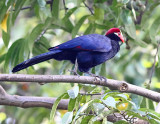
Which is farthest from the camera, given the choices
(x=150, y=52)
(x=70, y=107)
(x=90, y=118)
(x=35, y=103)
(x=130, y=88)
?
(x=150, y=52)

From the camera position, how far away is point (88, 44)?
4148 mm

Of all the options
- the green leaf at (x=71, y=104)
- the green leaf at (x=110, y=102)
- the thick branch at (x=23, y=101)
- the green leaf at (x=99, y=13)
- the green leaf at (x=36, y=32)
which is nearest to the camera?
the green leaf at (x=110, y=102)

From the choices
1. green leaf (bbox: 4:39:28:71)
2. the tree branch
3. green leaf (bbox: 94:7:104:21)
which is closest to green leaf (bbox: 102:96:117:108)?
the tree branch

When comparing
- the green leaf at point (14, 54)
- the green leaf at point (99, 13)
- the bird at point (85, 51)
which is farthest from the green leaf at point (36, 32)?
the green leaf at point (99, 13)

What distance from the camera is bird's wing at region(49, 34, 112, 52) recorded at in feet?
13.3

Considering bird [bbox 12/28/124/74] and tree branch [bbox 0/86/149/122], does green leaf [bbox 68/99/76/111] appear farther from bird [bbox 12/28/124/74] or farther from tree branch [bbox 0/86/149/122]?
bird [bbox 12/28/124/74]

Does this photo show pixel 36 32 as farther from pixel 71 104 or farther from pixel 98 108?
pixel 98 108

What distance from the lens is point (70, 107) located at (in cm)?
277

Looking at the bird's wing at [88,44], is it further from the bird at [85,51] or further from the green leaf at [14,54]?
the green leaf at [14,54]

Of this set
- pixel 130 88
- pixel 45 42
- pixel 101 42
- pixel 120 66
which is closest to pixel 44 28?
pixel 45 42

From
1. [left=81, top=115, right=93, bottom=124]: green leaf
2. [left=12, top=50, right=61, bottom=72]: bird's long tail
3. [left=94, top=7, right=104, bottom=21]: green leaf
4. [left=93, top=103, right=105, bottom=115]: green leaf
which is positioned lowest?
[left=81, top=115, right=93, bottom=124]: green leaf

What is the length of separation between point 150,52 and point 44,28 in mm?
2628

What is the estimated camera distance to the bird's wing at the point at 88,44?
13.3ft

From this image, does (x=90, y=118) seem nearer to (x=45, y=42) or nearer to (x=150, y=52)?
(x=45, y=42)
